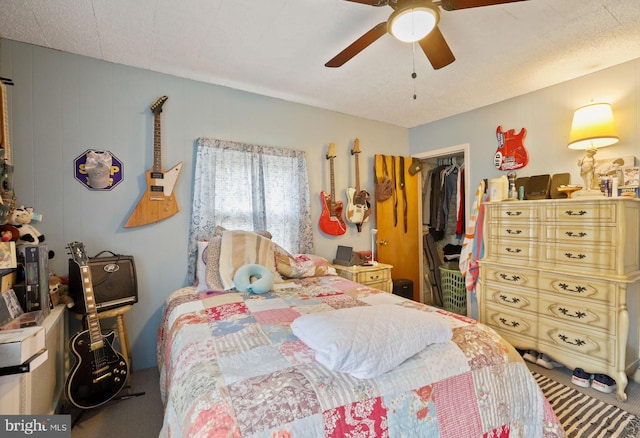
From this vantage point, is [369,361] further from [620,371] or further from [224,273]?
[620,371]

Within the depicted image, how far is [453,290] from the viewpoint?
3678 millimetres

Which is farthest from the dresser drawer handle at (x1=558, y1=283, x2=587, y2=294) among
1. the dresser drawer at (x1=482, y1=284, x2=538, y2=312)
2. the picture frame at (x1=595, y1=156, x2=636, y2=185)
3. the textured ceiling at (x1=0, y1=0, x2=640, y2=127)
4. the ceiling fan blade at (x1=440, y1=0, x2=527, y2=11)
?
the ceiling fan blade at (x1=440, y1=0, x2=527, y2=11)

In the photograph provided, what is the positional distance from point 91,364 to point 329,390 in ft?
5.57

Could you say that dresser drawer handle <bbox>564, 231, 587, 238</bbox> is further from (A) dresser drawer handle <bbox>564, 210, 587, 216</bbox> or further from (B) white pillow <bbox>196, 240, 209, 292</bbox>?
(B) white pillow <bbox>196, 240, 209, 292</bbox>

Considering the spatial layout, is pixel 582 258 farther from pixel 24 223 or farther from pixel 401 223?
pixel 24 223

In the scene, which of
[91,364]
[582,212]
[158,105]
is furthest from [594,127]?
[91,364]

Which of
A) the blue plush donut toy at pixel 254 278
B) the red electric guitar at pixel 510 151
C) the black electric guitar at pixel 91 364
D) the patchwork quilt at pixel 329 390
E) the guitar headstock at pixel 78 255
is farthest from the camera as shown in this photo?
the red electric guitar at pixel 510 151

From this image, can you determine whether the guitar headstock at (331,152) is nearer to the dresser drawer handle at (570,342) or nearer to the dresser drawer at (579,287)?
the dresser drawer at (579,287)

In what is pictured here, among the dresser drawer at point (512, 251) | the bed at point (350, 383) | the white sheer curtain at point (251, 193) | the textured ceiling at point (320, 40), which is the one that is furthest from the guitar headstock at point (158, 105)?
the dresser drawer at point (512, 251)

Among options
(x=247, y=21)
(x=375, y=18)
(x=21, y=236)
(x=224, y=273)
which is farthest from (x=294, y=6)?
(x=21, y=236)

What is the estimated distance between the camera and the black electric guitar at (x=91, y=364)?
69.2 inches

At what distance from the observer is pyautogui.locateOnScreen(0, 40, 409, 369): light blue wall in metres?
2.05

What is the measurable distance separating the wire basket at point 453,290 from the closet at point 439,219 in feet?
0.35

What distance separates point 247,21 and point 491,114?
268 centimetres
